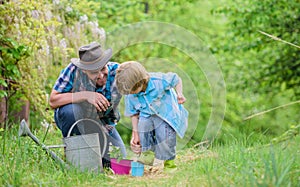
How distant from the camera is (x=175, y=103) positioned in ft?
14.9

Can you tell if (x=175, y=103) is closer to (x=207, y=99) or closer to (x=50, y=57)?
(x=50, y=57)

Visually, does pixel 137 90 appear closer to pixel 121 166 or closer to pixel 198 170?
pixel 121 166

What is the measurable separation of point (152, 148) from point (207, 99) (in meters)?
9.43

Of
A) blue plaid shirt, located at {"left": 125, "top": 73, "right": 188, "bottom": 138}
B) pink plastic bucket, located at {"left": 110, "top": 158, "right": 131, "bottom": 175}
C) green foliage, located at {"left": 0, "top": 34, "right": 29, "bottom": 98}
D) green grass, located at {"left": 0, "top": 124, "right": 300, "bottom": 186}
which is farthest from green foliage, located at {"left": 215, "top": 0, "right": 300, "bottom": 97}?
pink plastic bucket, located at {"left": 110, "top": 158, "right": 131, "bottom": 175}

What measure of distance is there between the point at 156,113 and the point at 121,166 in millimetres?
521

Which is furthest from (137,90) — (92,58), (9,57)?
(9,57)

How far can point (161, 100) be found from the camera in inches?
176

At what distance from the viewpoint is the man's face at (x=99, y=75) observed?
4.40 m

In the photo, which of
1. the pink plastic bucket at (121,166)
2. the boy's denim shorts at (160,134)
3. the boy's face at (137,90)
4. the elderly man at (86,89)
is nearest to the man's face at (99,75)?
the elderly man at (86,89)

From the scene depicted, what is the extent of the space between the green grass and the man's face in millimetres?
699

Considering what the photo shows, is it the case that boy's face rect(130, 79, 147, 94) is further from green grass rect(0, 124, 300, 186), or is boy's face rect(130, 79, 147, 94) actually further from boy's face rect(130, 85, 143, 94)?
green grass rect(0, 124, 300, 186)

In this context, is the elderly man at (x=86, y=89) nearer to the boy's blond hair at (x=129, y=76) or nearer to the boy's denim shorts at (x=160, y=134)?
the boy's blond hair at (x=129, y=76)

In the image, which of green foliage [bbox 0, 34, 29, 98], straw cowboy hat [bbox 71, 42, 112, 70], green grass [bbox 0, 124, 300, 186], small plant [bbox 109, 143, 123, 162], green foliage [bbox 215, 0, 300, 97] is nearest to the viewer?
green grass [bbox 0, 124, 300, 186]

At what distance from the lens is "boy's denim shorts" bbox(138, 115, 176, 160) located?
14.7ft
